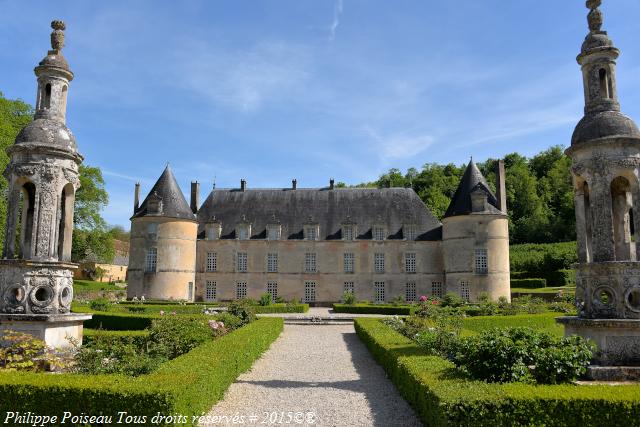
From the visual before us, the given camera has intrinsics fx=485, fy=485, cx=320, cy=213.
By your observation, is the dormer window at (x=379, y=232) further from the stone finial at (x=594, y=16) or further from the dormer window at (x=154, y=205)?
the stone finial at (x=594, y=16)

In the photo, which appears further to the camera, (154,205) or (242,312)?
(154,205)

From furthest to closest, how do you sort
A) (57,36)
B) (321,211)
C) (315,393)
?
(321,211), (57,36), (315,393)

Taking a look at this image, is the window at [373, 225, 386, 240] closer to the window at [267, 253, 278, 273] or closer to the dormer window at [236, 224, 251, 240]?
the window at [267, 253, 278, 273]

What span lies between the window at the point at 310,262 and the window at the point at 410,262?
5622 mm

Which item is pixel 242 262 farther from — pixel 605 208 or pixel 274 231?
pixel 605 208

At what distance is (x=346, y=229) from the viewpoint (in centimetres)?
3066

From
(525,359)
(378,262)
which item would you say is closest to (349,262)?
(378,262)

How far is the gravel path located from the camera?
6055mm

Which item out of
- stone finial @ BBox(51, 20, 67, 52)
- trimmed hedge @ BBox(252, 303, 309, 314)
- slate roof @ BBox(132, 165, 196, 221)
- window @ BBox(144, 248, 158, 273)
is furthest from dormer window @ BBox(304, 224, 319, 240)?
stone finial @ BBox(51, 20, 67, 52)

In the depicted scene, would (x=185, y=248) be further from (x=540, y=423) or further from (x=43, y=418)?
(x=540, y=423)

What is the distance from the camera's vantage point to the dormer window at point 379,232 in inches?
1195

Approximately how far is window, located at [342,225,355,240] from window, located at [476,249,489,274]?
7.62m

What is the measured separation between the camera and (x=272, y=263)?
30.4 metres

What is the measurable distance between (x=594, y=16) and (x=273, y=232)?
23863 millimetres
